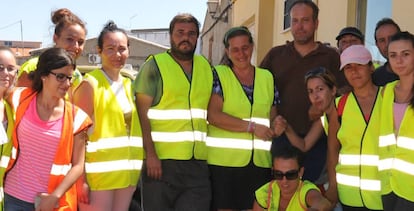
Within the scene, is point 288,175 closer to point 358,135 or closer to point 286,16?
point 358,135

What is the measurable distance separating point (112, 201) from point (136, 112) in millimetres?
662

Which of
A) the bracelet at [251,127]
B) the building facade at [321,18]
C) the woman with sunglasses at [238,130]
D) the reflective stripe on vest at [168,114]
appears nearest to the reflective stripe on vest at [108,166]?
the reflective stripe on vest at [168,114]

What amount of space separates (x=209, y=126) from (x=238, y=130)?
27 centimetres

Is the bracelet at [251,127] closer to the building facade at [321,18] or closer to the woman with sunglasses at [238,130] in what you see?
the woman with sunglasses at [238,130]

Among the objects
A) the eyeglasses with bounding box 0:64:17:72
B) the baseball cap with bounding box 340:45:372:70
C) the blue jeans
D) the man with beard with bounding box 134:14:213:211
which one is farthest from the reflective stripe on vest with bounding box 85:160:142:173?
the baseball cap with bounding box 340:45:372:70

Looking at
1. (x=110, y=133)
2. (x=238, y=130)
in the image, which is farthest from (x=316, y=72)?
(x=110, y=133)

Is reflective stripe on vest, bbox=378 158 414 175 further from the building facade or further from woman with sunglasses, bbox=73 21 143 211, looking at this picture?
the building facade

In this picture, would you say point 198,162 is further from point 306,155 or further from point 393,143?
point 393,143

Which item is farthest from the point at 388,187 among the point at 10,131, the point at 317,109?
the point at 10,131

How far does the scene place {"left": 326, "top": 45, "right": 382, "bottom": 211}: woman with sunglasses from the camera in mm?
3432

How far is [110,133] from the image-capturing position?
358cm

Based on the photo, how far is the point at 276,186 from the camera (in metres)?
3.92

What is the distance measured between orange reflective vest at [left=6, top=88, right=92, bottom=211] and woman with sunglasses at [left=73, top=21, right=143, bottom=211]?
0.18 m

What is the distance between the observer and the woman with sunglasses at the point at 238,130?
3965 mm
